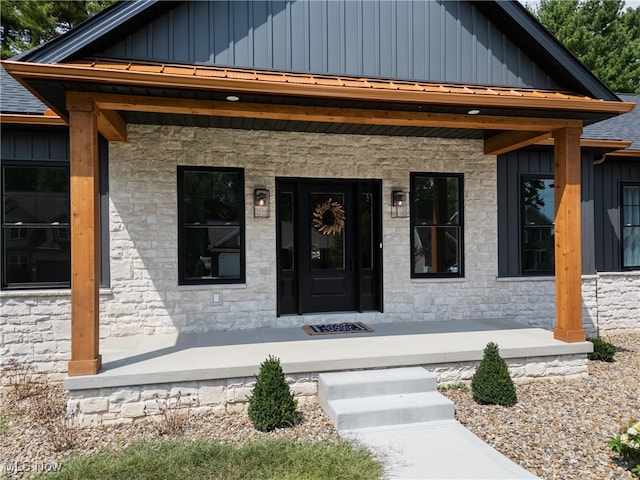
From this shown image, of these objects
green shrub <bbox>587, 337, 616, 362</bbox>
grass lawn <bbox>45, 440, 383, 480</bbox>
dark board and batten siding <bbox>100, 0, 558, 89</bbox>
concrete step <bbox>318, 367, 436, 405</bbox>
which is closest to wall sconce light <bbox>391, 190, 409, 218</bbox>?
dark board and batten siding <bbox>100, 0, 558, 89</bbox>

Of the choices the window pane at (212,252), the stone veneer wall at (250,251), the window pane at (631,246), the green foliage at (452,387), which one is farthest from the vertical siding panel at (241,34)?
the window pane at (631,246)

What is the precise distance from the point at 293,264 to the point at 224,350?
2.07 metres

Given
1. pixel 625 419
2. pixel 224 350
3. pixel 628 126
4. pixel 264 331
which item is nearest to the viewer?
pixel 625 419

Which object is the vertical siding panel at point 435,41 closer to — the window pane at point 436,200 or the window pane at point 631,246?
the window pane at point 436,200

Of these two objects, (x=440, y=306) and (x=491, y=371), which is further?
(x=440, y=306)

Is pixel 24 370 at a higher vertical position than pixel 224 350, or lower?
lower

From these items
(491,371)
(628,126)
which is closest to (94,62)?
(491,371)

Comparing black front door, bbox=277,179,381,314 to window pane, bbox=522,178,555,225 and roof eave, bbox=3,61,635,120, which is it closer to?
roof eave, bbox=3,61,635,120

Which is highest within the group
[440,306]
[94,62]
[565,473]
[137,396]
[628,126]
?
[628,126]

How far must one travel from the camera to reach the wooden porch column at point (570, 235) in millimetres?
5562

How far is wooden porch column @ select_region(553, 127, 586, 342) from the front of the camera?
556 centimetres

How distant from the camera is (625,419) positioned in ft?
14.5

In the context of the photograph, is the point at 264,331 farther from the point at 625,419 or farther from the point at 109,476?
the point at 625,419

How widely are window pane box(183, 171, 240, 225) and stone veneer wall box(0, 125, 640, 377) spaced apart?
20 centimetres
